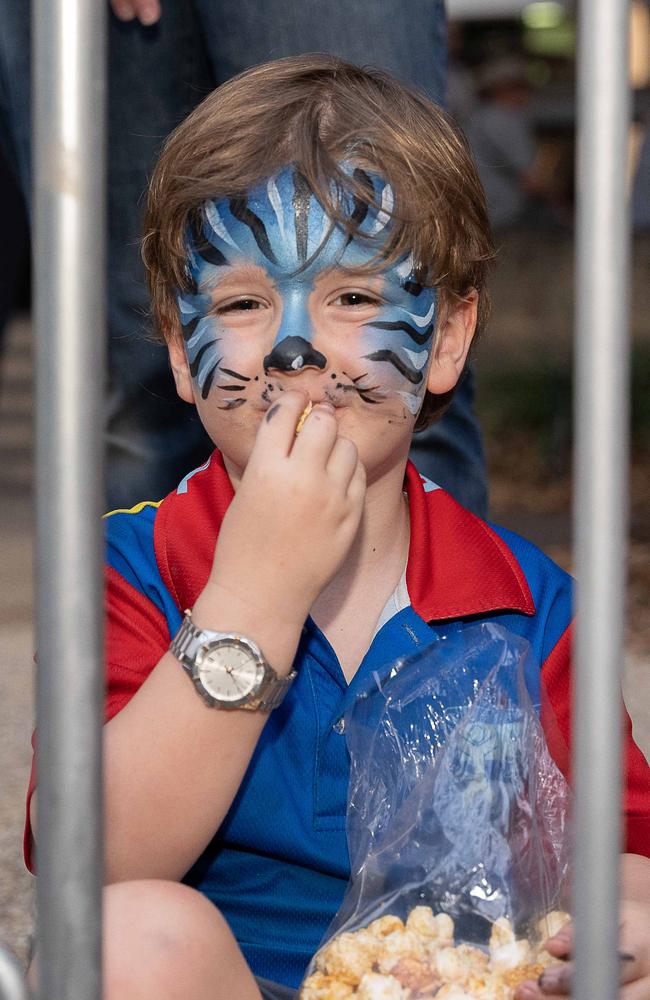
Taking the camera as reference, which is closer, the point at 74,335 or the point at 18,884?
the point at 74,335

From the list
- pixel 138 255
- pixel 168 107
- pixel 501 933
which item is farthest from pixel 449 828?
pixel 168 107

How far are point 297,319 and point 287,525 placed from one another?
0.26 meters

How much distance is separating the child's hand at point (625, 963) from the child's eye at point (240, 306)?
0.74 metres

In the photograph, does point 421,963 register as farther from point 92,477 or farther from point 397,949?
point 92,477

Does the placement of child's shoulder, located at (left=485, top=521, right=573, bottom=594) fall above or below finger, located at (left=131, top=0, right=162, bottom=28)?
below

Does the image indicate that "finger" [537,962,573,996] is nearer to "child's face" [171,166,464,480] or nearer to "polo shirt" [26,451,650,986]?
"polo shirt" [26,451,650,986]

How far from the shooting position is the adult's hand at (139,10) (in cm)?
228

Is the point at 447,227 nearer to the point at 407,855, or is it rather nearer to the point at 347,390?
the point at 347,390

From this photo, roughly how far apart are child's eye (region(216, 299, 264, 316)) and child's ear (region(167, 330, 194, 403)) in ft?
0.32

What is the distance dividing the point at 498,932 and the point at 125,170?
145cm

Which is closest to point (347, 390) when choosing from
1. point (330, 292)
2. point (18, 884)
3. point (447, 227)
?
point (330, 292)

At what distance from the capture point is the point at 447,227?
1.76 metres

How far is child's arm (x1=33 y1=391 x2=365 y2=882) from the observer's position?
1.45 metres

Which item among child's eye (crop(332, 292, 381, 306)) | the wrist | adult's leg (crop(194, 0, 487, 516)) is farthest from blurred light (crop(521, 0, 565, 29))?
the wrist
